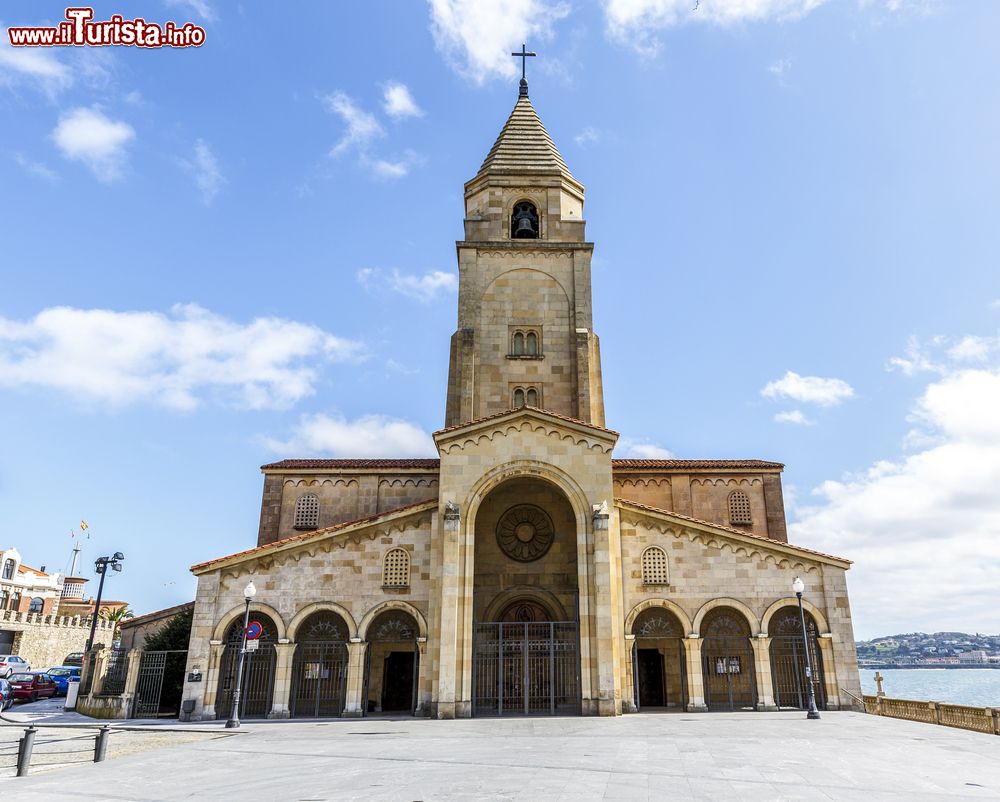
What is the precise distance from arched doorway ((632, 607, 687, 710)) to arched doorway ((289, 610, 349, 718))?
1108 centimetres

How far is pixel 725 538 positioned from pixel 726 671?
16.8 ft

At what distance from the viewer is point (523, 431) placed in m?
26.0

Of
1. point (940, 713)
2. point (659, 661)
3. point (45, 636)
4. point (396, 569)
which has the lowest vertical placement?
point (940, 713)

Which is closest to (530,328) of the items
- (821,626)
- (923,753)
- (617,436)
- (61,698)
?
(617,436)

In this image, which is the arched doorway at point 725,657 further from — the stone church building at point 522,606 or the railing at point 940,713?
the railing at point 940,713

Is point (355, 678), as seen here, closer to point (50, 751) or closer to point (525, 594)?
point (525, 594)

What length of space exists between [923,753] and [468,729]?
11.4 meters

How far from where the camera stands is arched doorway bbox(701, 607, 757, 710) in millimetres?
26516

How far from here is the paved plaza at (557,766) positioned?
1086 cm

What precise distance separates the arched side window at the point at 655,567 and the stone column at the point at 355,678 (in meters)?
11.0

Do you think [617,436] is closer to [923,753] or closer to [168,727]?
[923,753]

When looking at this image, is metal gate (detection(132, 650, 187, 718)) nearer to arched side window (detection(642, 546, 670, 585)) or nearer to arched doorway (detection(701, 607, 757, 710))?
arched side window (detection(642, 546, 670, 585))

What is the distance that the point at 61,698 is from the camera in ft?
124

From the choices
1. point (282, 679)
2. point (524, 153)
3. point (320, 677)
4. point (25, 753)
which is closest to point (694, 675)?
point (320, 677)
